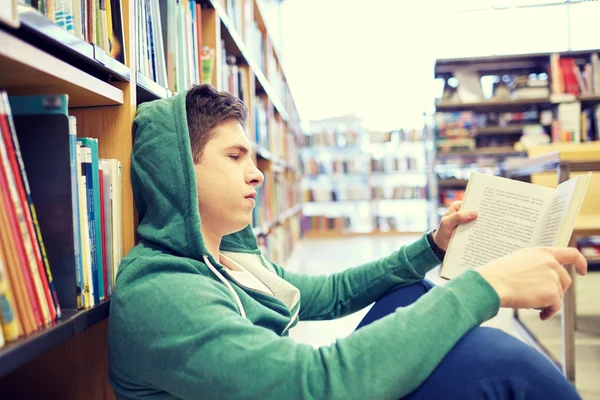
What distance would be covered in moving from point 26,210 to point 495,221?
0.88 m

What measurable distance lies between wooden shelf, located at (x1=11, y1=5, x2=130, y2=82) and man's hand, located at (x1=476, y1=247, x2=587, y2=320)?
0.69 meters

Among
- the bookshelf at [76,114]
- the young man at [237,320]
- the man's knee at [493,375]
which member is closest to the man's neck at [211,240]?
the young man at [237,320]

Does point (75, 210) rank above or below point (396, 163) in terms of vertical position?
below

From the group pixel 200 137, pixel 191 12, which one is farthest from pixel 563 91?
pixel 200 137

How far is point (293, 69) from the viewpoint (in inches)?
274

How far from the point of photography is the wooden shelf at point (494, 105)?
4491 millimetres

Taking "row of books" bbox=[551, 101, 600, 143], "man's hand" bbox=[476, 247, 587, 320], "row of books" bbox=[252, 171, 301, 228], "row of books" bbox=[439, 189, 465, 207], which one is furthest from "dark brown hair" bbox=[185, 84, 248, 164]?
"row of books" bbox=[551, 101, 600, 143]

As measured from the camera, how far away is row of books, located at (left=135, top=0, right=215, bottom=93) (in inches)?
41.6

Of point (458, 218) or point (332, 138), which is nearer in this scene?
point (458, 218)

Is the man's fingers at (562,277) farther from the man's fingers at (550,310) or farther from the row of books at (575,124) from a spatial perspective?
the row of books at (575,124)

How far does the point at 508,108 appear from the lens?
4.76m

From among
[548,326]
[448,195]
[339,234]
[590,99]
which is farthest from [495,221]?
[339,234]

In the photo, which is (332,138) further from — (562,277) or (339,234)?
(562,277)

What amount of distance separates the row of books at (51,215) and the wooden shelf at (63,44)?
0.28 feet
